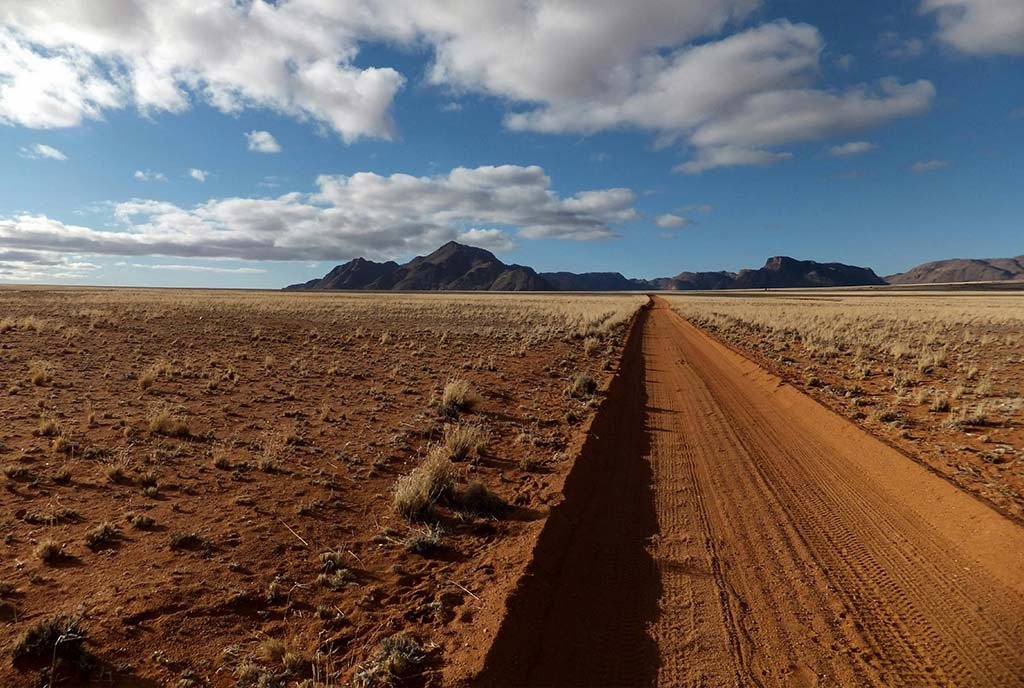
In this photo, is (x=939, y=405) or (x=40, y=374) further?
(x=40, y=374)

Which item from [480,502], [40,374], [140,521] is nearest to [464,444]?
[480,502]

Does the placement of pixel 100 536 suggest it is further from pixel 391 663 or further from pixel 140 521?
pixel 391 663

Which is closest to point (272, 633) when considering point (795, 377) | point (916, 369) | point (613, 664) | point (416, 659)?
point (416, 659)

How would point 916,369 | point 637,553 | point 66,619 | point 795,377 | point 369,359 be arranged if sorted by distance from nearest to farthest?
point 66,619 < point 637,553 < point 795,377 < point 916,369 < point 369,359

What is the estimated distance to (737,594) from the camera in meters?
4.65

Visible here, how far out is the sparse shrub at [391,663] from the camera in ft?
12.0

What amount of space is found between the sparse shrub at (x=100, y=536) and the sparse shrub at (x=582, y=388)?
378 inches

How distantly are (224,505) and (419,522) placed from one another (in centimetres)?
263

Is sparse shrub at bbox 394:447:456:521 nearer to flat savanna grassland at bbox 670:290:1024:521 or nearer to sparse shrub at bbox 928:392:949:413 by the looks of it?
flat savanna grassland at bbox 670:290:1024:521

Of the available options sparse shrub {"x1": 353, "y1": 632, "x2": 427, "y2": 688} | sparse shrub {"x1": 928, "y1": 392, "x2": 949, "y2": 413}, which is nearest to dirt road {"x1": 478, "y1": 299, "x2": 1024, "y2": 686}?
sparse shrub {"x1": 353, "y1": 632, "x2": 427, "y2": 688}

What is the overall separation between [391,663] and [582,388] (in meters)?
10.4

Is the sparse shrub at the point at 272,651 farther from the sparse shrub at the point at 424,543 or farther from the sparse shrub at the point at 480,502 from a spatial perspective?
the sparse shrub at the point at 480,502

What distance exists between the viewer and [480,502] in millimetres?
6793

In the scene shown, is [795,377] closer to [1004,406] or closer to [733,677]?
[1004,406]
